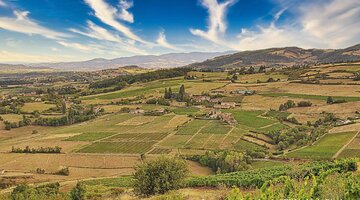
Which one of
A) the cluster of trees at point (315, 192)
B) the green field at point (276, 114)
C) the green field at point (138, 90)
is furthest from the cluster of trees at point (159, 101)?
the cluster of trees at point (315, 192)

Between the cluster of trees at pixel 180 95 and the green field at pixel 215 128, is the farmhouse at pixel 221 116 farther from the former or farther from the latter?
the cluster of trees at pixel 180 95

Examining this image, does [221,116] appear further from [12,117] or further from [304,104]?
[12,117]

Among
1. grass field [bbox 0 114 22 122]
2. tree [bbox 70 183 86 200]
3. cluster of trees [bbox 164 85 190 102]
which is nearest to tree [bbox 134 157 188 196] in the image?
tree [bbox 70 183 86 200]

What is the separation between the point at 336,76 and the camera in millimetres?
132125

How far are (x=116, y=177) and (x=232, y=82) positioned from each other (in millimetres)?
104955

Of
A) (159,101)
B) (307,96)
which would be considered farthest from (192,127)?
(307,96)

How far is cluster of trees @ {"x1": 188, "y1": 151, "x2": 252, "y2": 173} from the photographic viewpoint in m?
61.5

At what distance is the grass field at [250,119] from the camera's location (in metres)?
91.3

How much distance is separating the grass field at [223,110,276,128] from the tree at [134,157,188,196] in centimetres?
5989

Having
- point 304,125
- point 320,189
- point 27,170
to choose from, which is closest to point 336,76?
point 304,125

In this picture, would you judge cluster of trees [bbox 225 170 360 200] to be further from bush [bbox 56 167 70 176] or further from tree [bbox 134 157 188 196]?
bush [bbox 56 167 70 176]

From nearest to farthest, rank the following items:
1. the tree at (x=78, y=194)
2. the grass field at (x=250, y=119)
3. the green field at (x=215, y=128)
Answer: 1. the tree at (x=78, y=194)
2. the green field at (x=215, y=128)
3. the grass field at (x=250, y=119)

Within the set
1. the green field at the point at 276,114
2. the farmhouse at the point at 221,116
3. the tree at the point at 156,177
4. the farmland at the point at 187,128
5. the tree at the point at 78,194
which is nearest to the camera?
the tree at the point at 156,177

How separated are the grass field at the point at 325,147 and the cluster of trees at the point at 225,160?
31.9ft
